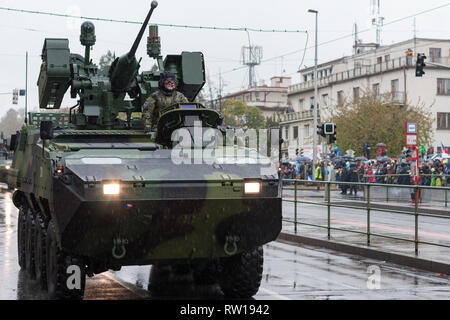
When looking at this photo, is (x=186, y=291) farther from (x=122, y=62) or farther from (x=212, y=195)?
(x=122, y=62)

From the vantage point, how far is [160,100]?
10.5m

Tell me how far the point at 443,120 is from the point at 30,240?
60.6 metres

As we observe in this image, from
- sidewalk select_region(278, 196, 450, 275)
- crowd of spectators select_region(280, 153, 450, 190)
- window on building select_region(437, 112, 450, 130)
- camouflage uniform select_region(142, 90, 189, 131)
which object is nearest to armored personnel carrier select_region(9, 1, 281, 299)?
camouflage uniform select_region(142, 90, 189, 131)

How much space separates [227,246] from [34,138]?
9.99 feet

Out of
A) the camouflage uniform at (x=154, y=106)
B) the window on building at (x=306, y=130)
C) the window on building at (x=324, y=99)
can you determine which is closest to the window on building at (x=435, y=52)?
the window on building at (x=324, y=99)

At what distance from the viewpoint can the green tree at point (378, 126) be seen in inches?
2168

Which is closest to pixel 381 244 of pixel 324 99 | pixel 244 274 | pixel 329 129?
pixel 244 274

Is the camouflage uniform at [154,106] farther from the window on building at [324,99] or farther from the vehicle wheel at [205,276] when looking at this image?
the window on building at [324,99]

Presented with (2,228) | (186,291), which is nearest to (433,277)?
(186,291)

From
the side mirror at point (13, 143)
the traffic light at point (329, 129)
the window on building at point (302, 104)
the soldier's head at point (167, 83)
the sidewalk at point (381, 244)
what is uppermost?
the window on building at point (302, 104)

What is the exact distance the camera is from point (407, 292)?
9.98 metres

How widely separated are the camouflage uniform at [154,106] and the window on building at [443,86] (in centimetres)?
5962

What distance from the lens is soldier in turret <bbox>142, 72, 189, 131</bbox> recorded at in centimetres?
1037

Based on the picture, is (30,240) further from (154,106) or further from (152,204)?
(152,204)
